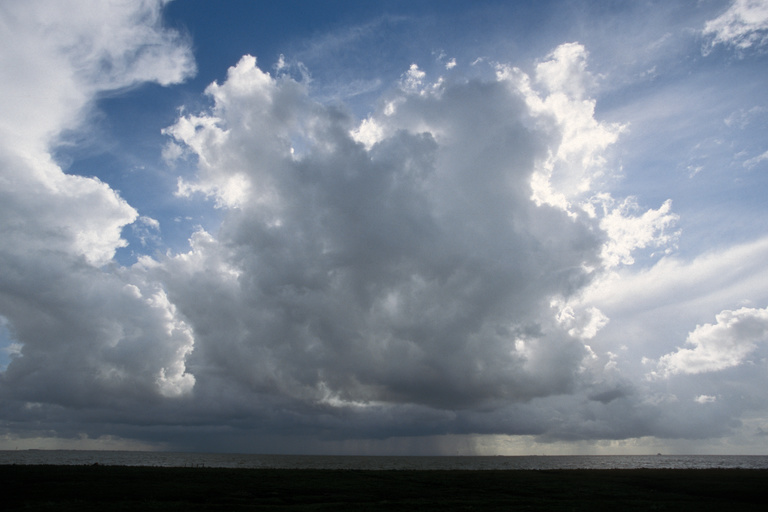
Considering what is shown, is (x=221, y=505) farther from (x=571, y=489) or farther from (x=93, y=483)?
(x=571, y=489)

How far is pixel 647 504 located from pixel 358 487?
46.7 m

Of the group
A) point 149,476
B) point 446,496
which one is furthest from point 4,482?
point 446,496

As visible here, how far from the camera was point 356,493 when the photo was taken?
7356 centimetres

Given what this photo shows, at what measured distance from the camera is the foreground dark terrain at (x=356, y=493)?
57.9 metres

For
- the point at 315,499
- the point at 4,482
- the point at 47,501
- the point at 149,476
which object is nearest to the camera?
the point at 47,501

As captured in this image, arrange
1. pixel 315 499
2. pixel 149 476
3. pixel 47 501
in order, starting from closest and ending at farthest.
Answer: pixel 47 501, pixel 315 499, pixel 149 476

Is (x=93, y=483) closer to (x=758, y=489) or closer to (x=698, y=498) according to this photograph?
(x=698, y=498)

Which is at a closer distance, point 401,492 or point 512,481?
point 401,492

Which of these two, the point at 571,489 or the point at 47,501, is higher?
the point at 47,501

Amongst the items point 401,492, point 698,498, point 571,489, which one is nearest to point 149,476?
point 401,492

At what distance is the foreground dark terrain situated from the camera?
5788cm

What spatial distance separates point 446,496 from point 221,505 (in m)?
34.5

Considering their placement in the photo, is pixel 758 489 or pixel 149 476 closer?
pixel 758 489

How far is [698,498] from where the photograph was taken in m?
71.4
